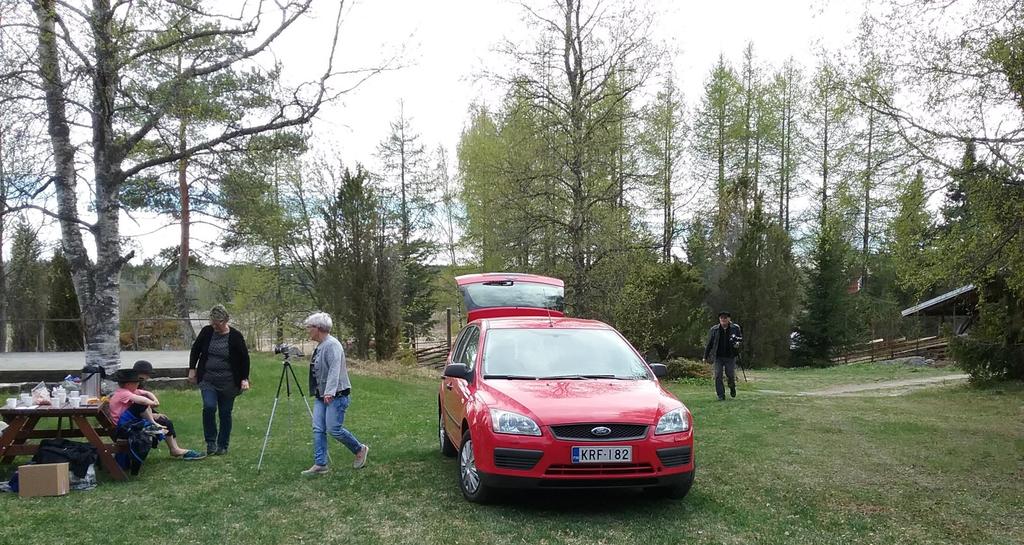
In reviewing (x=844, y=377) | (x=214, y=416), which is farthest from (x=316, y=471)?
(x=844, y=377)

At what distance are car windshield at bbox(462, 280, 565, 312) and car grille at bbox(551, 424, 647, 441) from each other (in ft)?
39.4

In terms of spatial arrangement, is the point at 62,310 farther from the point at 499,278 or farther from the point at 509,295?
the point at 509,295

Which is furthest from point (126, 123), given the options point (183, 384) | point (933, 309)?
point (933, 309)

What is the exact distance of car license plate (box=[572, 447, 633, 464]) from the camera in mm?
5555

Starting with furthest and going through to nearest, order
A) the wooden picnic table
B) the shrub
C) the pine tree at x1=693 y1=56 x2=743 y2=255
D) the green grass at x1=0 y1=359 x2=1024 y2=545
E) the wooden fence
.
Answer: the pine tree at x1=693 y1=56 x2=743 y2=255
the wooden fence
the shrub
the wooden picnic table
the green grass at x1=0 y1=359 x2=1024 y2=545

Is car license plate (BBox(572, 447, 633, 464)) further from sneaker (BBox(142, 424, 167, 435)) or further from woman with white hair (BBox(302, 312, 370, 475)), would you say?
sneaker (BBox(142, 424, 167, 435))

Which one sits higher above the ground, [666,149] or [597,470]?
[666,149]

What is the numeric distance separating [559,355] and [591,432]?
1.47 meters

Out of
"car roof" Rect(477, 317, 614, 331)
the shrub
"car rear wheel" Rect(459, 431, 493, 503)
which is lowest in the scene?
the shrub

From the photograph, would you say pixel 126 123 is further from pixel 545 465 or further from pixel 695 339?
pixel 695 339

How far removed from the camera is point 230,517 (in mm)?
5852

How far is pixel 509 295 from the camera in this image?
17953 mm

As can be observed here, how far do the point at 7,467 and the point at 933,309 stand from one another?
3041 centimetres

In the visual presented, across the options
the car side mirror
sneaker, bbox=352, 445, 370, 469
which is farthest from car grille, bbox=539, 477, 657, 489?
sneaker, bbox=352, 445, 370, 469
